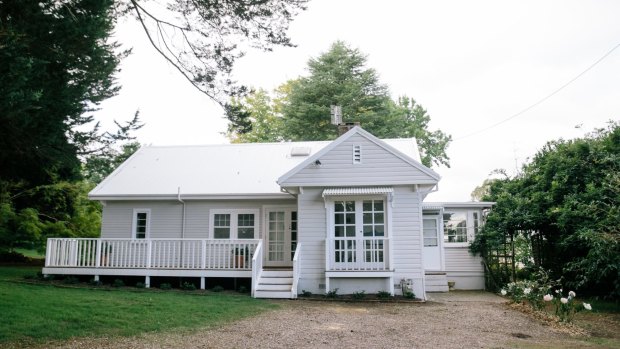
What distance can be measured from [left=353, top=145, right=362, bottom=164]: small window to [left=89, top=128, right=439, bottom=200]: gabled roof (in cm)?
48

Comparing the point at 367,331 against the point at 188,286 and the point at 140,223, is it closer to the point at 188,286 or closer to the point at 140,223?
the point at 188,286

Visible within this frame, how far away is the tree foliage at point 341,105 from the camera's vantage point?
31953 millimetres

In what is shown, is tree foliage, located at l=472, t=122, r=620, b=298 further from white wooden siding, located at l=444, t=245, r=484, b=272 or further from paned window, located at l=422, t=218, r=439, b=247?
paned window, located at l=422, t=218, r=439, b=247

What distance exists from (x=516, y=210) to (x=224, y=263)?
908cm

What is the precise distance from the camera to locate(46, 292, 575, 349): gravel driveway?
23.8 feet

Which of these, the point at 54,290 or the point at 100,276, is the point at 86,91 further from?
the point at 100,276

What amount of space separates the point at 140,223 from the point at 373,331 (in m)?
10.6

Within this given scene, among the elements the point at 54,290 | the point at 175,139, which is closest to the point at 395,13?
the point at 54,290

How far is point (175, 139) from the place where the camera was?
151ft

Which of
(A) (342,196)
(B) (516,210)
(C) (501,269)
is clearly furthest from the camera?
(C) (501,269)

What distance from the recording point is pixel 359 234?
13.6m

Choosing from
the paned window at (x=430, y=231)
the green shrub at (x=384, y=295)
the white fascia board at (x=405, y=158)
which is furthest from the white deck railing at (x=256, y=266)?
the paned window at (x=430, y=231)

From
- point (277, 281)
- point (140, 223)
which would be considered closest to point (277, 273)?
point (277, 281)

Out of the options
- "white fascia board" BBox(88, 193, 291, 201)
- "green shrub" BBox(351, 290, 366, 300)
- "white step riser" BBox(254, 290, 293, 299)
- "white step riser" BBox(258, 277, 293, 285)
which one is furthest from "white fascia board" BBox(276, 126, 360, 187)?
"green shrub" BBox(351, 290, 366, 300)
